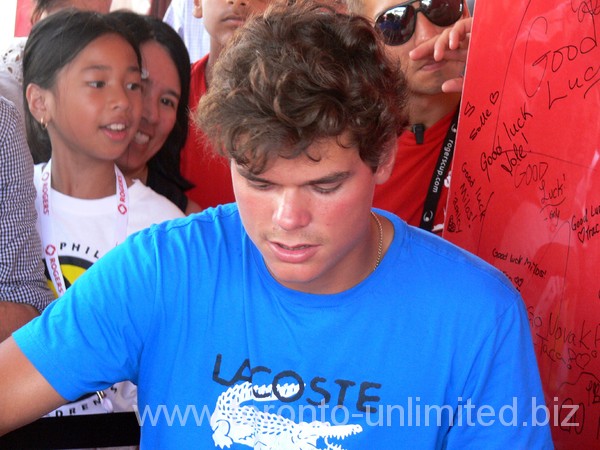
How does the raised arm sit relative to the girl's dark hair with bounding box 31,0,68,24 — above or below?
below

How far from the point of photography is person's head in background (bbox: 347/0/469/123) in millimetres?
2627

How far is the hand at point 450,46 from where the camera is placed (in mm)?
2555

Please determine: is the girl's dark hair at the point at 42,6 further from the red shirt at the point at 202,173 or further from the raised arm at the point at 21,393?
the raised arm at the point at 21,393

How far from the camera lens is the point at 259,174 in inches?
55.9

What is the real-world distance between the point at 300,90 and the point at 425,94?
1.48m

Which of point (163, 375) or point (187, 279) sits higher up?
point (187, 279)

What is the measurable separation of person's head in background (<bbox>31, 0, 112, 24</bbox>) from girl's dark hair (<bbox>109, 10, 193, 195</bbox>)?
0.60 ft

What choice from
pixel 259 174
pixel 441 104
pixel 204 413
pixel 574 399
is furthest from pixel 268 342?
pixel 441 104

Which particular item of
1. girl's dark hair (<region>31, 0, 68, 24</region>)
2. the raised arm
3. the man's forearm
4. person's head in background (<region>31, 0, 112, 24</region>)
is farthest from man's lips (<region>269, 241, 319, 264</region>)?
girl's dark hair (<region>31, 0, 68, 24</region>)

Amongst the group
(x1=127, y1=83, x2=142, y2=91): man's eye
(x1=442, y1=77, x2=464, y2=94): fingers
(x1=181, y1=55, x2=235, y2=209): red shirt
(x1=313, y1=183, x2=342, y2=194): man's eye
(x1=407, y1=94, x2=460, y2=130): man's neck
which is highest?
(x1=442, y1=77, x2=464, y2=94): fingers

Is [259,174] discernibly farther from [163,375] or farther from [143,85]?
[143,85]

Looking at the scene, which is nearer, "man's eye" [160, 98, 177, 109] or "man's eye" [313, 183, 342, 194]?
"man's eye" [313, 183, 342, 194]

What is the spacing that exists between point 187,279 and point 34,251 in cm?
73
